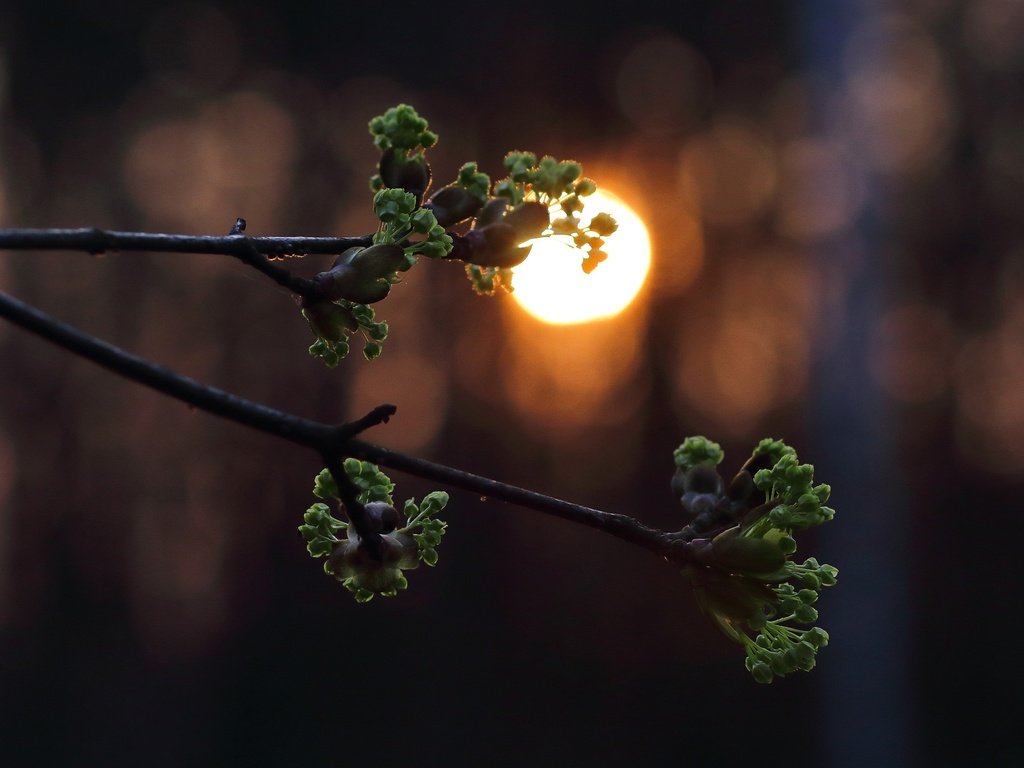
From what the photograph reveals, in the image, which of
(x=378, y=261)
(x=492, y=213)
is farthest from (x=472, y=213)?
(x=378, y=261)

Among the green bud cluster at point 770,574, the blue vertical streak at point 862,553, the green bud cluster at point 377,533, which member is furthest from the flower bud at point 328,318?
the blue vertical streak at point 862,553

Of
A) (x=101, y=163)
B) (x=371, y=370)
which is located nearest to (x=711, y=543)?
(x=371, y=370)

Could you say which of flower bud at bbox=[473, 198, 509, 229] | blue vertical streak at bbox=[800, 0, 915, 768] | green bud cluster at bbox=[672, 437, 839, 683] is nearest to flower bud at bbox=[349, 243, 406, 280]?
flower bud at bbox=[473, 198, 509, 229]

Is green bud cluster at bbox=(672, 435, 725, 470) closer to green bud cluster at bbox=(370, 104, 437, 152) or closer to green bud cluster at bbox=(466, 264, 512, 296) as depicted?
green bud cluster at bbox=(466, 264, 512, 296)

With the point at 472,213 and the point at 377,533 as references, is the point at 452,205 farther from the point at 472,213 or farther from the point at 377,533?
the point at 377,533

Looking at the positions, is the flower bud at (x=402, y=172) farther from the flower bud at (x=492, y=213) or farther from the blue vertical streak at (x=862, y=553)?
the blue vertical streak at (x=862, y=553)
